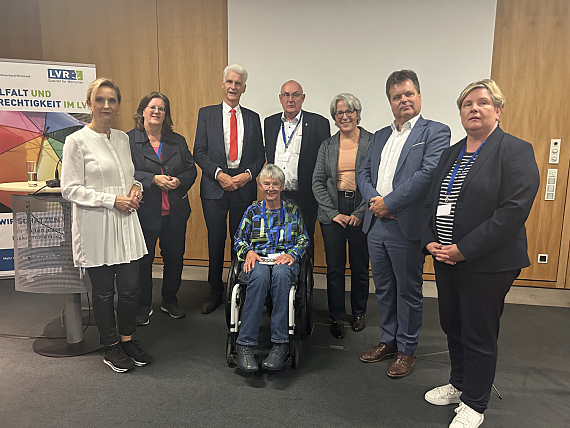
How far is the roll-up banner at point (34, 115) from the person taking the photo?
371 centimetres

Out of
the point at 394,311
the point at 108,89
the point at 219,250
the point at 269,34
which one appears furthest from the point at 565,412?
Answer: the point at 269,34

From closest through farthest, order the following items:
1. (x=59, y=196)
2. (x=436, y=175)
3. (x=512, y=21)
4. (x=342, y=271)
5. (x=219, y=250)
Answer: (x=436, y=175) → (x=59, y=196) → (x=342, y=271) → (x=219, y=250) → (x=512, y=21)

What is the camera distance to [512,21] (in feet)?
12.0

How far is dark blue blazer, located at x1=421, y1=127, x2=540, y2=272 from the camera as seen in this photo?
5.32 feet

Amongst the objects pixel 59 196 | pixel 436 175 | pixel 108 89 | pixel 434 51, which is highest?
pixel 434 51

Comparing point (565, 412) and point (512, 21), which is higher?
point (512, 21)

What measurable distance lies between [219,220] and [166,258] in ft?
1.66

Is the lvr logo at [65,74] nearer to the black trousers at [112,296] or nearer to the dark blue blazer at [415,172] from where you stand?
the black trousers at [112,296]

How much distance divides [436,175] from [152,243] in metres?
2.02

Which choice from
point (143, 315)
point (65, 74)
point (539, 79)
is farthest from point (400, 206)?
point (65, 74)

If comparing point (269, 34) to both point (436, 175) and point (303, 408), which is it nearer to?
point (436, 175)

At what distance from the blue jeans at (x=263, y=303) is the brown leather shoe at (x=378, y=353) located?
56cm

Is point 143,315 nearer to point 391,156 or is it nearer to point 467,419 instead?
point 391,156

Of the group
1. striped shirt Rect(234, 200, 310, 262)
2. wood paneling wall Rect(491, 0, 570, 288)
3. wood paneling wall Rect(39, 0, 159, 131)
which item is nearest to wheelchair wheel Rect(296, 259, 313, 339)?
striped shirt Rect(234, 200, 310, 262)
